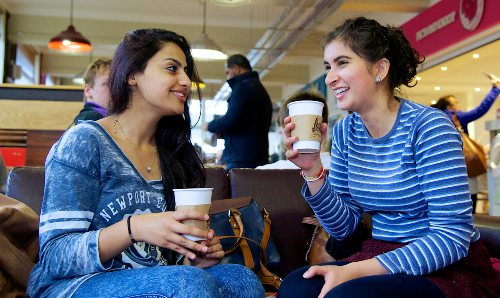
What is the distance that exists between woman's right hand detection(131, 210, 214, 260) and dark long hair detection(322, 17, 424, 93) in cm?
73

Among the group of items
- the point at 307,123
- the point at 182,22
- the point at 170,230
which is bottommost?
the point at 170,230

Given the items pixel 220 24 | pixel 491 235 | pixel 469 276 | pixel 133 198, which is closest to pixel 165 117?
pixel 133 198

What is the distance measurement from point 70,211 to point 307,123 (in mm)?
692

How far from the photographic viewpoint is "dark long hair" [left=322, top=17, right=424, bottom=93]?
1.66 m

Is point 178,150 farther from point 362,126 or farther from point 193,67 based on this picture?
point 362,126

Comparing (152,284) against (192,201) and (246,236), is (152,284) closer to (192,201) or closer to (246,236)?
(192,201)

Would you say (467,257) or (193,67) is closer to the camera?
(467,257)

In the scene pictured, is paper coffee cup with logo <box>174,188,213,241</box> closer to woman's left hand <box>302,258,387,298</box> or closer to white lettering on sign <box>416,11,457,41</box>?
woman's left hand <box>302,258,387,298</box>

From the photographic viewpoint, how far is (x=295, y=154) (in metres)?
1.62

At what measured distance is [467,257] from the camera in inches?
59.9

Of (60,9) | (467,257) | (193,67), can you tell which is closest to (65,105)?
(193,67)

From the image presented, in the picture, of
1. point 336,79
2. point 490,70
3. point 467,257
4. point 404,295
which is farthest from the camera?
point 490,70

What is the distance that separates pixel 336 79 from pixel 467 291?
2.30 feet

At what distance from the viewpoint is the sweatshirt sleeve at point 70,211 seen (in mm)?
1364
